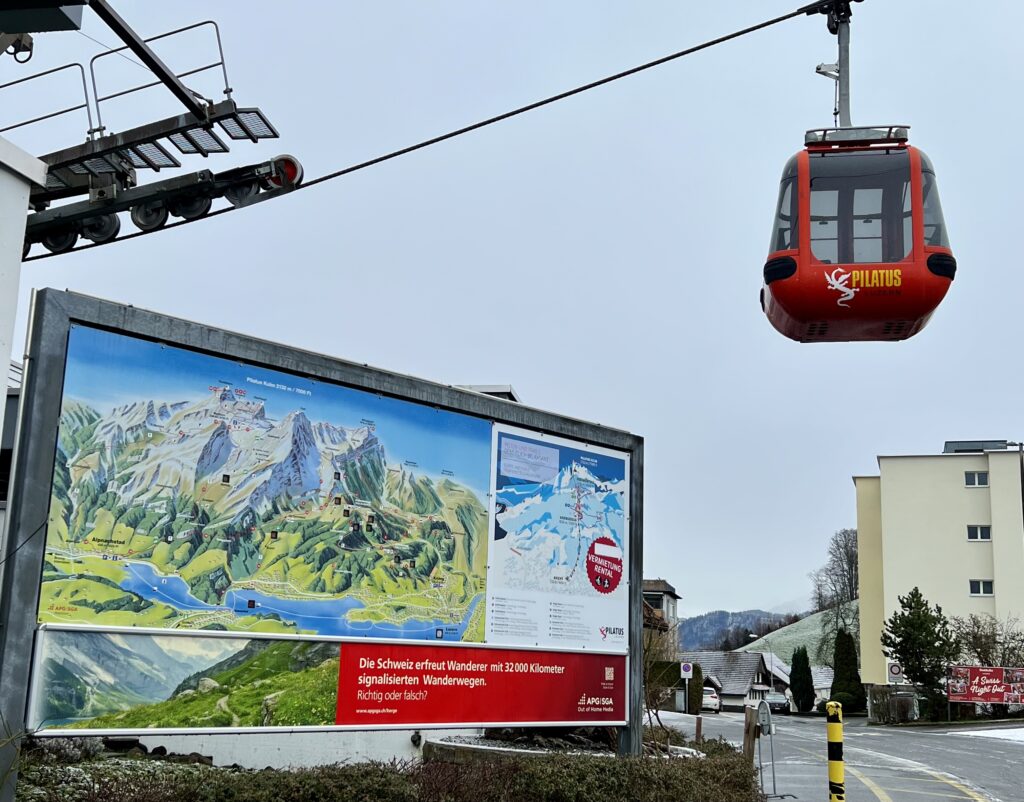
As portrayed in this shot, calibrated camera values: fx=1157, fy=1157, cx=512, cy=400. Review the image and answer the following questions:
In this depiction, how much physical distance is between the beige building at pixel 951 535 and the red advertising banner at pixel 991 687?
12671 millimetres

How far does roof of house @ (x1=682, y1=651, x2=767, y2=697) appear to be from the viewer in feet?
293

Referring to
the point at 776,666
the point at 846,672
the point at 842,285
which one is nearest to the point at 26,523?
the point at 842,285

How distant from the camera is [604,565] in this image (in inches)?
448

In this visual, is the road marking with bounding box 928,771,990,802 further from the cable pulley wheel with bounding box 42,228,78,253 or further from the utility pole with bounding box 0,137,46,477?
the cable pulley wheel with bounding box 42,228,78,253

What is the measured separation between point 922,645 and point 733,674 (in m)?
38.9

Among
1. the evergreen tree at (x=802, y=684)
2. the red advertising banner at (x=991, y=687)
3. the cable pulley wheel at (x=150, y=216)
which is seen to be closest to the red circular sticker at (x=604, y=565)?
the cable pulley wheel at (x=150, y=216)

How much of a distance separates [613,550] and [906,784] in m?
9.65

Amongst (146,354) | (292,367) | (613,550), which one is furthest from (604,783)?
(146,354)

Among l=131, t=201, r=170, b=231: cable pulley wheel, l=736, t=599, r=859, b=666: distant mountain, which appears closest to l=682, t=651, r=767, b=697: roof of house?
l=736, t=599, r=859, b=666: distant mountain

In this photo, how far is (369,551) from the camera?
9.48 m

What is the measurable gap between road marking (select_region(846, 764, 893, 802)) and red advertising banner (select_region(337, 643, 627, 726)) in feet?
21.7

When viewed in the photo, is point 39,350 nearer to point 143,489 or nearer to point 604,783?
point 143,489

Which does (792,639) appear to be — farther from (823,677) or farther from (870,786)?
(870,786)

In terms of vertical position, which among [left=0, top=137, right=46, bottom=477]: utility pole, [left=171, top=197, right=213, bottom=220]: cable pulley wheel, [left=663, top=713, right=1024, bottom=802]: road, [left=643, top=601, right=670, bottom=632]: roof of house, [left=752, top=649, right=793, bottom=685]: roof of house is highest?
[left=171, top=197, right=213, bottom=220]: cable pulley wheel
